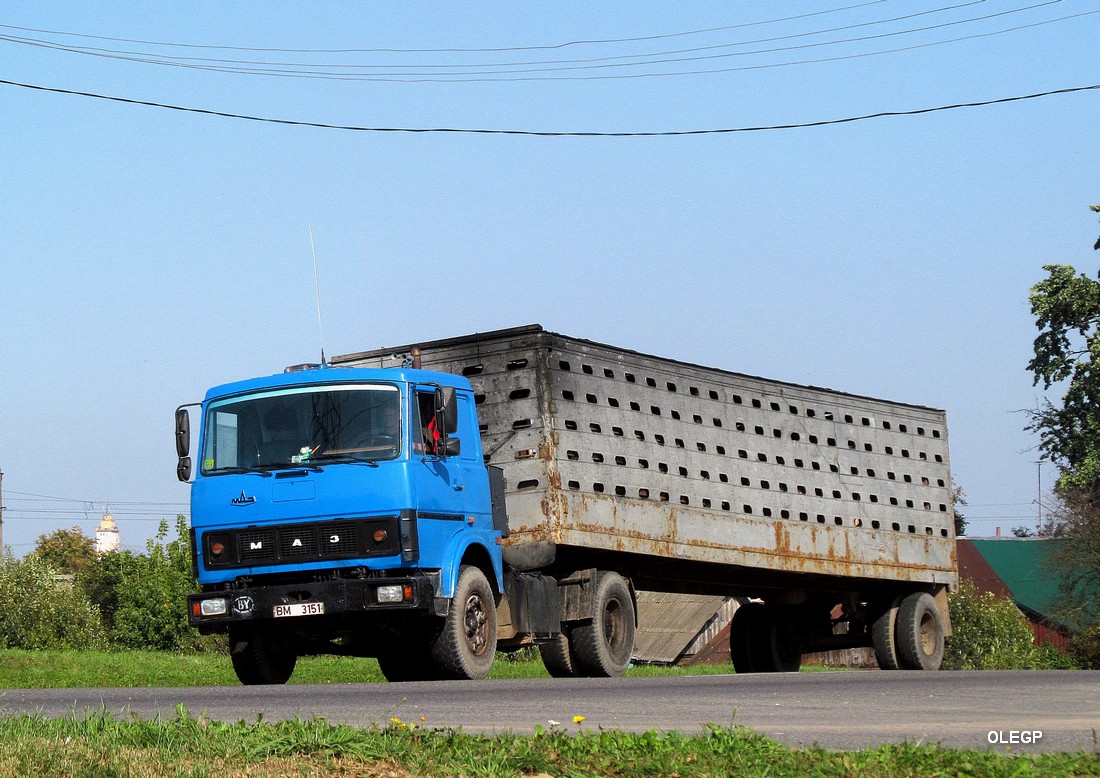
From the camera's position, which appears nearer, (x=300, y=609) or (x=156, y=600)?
(x=300, y=609)

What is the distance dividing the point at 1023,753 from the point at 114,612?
65.4 metres

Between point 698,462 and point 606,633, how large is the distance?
7.56 feet

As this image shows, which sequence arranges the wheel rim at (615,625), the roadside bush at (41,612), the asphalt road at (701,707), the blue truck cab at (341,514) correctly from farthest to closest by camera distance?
1. the roadside bush at (41,612)
2. the wheel rim at (615,625)
3. the blue truck cab at (341,514)
4. the asphalt road at (701,707)

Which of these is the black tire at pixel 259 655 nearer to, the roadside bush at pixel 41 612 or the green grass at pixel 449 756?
the green grass at pixel 449 756

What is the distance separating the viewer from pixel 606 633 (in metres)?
16.2

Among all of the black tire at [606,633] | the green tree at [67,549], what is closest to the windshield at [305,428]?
the black tire at [606,633]

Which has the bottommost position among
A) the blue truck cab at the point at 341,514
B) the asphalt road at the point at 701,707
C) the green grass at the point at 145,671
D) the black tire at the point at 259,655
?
the green grass at the point at 145,671

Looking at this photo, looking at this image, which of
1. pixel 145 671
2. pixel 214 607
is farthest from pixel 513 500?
pixel 145 671

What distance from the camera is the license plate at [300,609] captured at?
42.6ft

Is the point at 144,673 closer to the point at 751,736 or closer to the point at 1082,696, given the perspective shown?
the point at 1082,696

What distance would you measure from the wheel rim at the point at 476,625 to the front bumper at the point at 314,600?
69 cm

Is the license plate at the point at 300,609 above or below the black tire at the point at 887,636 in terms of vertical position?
above

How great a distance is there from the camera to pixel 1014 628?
197 feet

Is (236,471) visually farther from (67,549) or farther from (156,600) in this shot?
(67,549)
